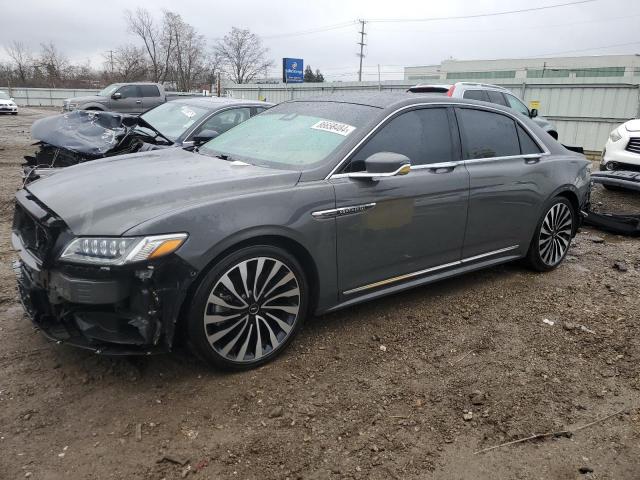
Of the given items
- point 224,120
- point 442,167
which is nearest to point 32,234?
point 442,167

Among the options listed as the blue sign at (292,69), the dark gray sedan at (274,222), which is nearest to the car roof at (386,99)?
the dark gray sedan at (274,222)

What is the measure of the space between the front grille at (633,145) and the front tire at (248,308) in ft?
22.0

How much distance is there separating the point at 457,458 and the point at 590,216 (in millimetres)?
5242

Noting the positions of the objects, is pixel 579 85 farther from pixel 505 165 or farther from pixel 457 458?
pixel 457 458

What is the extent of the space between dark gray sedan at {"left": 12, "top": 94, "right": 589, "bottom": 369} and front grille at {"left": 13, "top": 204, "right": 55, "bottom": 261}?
15 mm

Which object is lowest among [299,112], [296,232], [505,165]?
[296,232]

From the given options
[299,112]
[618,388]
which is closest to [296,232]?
[299,112]

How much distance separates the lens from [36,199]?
305 cm

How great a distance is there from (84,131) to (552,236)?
Answer: 202 inches

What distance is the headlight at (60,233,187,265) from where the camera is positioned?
2.53m

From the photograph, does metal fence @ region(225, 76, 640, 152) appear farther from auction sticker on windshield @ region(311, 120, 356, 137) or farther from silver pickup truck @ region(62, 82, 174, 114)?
auction sticker on windshield @ region(311, 120, 356, 137)

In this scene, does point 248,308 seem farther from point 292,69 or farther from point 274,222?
point 292,69

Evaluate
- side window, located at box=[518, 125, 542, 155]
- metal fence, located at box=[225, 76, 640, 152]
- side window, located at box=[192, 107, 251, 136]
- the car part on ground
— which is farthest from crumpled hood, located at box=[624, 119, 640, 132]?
metal fence, located at box=[225, 76, 640, 152]

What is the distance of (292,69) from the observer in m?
33.4
